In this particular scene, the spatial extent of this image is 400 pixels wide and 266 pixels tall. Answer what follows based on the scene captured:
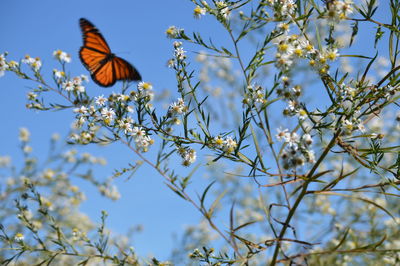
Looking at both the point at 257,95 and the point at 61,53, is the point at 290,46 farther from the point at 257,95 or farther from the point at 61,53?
the point at 61,53

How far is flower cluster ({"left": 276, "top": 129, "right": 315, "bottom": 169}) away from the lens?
3.05ft

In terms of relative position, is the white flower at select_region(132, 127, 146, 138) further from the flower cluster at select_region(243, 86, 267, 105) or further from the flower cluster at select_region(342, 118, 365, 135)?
the flower cluster at select_region(342, 118, 365, 135)

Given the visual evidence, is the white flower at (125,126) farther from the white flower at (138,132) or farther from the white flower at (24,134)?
the white flower at (24,134)

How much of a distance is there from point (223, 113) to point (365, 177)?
1933mm

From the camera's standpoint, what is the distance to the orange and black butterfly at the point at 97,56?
2469mm

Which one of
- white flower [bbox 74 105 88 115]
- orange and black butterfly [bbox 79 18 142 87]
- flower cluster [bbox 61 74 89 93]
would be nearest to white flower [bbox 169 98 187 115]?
white flower [bbox 74 105 88 115]

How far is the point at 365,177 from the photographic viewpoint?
2.88 meters

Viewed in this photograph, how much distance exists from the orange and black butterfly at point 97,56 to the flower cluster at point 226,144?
4.38ft

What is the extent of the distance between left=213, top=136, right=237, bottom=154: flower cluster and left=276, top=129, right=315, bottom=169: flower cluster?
0.20m

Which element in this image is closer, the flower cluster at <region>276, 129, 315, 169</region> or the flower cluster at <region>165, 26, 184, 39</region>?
the flower cluster at <region>276, 129, 315, 169</region>

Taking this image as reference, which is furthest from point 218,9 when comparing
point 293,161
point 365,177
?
point 365,177

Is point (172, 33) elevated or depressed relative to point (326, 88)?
elevated

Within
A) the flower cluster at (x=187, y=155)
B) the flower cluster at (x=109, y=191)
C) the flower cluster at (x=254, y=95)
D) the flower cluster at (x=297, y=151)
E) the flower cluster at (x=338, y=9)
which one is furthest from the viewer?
the flower cluster at (x=109, y=191)

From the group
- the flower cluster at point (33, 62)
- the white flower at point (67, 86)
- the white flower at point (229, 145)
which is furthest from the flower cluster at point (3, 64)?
the white flower at point (229, 145)
